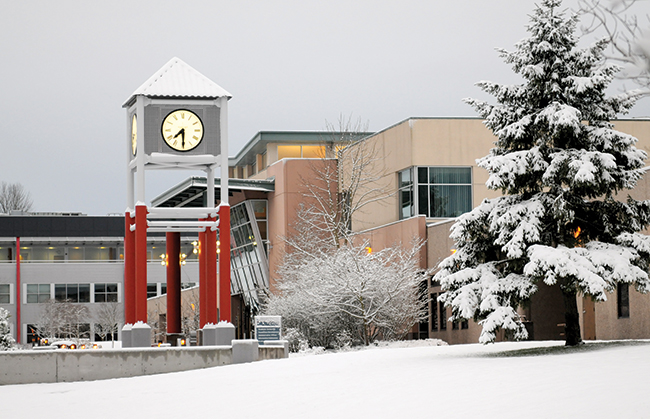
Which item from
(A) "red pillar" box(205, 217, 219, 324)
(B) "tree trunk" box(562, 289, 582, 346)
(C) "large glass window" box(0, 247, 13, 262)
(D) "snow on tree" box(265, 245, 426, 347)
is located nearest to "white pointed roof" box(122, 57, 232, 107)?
(A) "red pillar" box(205, 217, 219, 324)

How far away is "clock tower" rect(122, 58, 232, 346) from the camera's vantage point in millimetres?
25328

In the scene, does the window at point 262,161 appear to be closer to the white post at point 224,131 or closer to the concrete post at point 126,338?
the white post at point 224,131

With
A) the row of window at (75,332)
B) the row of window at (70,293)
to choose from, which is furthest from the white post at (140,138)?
the row of window at (70,293)

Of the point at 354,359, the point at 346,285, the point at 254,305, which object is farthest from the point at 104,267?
the point at 354,359

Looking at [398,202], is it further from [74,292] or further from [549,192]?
[74,292]

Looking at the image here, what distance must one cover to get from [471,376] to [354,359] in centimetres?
663

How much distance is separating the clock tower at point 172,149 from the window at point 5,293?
61.5 meters

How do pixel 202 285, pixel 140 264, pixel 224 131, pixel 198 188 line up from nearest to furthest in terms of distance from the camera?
pixel 140 264
pixel 224 131
pixel 202 285
pixel 198 188

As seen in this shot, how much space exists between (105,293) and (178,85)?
211 feet

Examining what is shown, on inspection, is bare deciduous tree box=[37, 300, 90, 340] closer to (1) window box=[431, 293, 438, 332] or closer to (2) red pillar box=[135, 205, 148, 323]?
(1) window box=[431, 293, 438, 332]

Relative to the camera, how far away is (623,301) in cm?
2633

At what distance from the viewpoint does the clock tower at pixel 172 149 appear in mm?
25328

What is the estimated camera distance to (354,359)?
2189cm

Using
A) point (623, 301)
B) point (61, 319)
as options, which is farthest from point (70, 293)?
point (623, 301)
